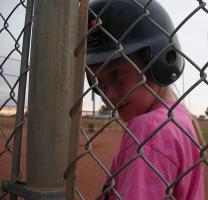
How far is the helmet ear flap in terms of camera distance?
1666 millimetres

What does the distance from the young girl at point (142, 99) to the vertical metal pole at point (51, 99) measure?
0.11 m

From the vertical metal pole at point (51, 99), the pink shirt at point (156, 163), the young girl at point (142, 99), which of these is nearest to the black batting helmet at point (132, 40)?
the young girl at point (142, 99)

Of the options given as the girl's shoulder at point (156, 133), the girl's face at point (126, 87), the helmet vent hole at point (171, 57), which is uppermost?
the helmet vent hole at point (171, 57)

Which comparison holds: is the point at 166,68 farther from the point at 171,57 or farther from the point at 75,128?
the point at 75,128

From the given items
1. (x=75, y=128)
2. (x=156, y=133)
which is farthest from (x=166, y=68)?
(x=75, y=128)

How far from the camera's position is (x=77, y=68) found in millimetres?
1265

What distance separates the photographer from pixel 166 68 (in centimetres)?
169

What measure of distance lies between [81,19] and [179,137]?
0.54 meters

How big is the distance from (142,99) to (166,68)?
6.8 inches

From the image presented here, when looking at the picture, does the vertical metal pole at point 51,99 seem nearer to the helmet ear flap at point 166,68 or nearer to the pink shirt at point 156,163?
the pink shirt at point 156,163

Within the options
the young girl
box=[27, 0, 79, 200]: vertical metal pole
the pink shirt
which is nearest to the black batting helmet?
the young girl

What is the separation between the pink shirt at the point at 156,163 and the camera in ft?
4.07

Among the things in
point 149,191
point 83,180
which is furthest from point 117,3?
point 83,180

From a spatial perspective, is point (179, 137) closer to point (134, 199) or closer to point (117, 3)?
point (134, 199)
